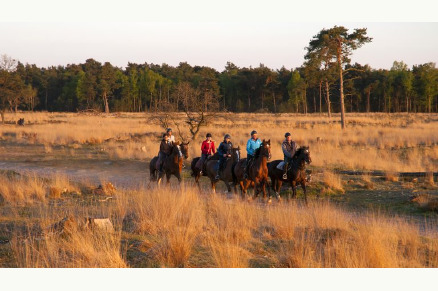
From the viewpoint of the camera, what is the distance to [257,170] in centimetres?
1275

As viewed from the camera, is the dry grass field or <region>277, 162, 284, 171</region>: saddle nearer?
the dry grass field

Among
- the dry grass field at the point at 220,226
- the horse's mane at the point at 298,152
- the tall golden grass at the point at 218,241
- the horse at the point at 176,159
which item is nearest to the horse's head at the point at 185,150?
the horse at the point at 176,159

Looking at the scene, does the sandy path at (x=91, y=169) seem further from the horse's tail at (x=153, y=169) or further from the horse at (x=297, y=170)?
the horse at (x=297, y=170)

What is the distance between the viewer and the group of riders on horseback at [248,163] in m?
12.9

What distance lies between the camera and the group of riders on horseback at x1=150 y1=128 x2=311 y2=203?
12852mm

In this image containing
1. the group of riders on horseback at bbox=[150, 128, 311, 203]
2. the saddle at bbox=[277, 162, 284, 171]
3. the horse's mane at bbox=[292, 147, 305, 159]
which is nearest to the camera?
the group of riders on horseback at bbox=[150, 128, 311, 203]

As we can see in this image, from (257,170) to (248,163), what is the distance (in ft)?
1.73

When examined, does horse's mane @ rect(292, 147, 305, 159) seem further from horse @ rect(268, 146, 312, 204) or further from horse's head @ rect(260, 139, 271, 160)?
horse's head @ rect(260, 139, 271, 160)

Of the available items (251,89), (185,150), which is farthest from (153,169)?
(251,89)

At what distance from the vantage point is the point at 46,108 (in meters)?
92.1

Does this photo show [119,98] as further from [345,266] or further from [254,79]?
[345,266]

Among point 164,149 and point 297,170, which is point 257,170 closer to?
point 297,170

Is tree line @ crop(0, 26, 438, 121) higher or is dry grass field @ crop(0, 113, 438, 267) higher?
tree line @ crop(0, 26, 438, 121)

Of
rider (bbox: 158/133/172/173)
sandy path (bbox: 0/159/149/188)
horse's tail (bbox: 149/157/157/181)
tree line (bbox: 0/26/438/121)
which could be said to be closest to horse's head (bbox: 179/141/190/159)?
rider (bbox: 158/133/172/173)
